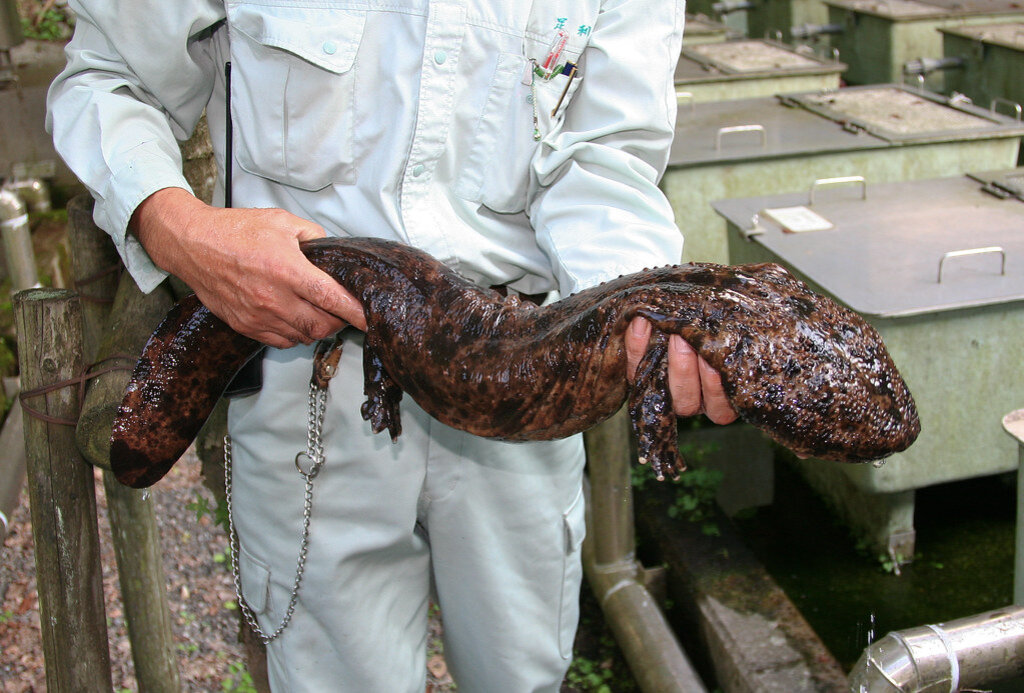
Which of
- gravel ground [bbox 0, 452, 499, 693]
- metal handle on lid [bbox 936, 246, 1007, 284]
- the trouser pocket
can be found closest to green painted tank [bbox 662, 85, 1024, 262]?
metal handle on lid [bbox 936, 246, 1007, 284]

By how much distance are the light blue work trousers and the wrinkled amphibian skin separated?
6.9 inches

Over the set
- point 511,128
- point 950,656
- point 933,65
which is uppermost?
point 511,128

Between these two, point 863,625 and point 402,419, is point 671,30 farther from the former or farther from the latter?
point 863,625

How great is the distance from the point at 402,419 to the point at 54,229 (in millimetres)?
6165

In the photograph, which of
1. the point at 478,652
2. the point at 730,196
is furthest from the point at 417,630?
the point at 730,196

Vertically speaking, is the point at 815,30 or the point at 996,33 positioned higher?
the point at 996,33

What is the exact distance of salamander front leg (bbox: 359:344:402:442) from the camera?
237 cm

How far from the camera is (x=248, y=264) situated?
2.10 m

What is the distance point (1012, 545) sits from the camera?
15.6 ft

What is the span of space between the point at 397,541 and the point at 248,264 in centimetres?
91

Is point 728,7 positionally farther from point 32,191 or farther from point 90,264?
point 90,264

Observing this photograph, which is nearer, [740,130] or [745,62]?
[740,130]

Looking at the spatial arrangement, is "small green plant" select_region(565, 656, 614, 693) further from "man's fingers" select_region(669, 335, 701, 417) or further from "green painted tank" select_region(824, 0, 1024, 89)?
"green painted tank" select_region(824, 0, 1024, 89)

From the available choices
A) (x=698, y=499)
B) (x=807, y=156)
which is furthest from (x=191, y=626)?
(x=807, y=156)
